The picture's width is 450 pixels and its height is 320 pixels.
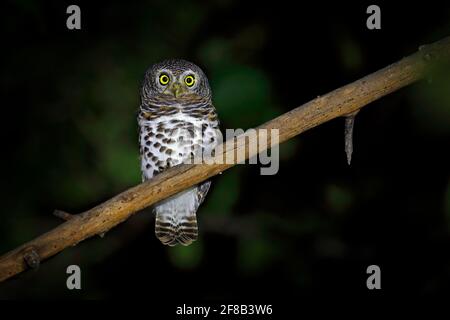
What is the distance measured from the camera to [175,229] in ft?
10.6

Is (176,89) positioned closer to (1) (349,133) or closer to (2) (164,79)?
(2) (164,79)

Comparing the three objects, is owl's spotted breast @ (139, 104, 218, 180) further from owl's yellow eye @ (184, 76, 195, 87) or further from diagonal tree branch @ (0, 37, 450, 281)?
diagonal tree branch @ (0, 37, 450, 281)

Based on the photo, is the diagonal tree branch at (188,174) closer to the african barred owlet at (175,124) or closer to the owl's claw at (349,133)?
the owl's claw at (349,133)

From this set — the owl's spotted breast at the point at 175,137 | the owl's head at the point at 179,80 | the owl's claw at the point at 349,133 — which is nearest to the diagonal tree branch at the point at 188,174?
the owl's claw at the point at 349,133

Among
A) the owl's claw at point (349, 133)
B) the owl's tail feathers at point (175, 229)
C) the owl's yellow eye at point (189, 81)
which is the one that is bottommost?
the owl's tail feathers at point (175, 229)

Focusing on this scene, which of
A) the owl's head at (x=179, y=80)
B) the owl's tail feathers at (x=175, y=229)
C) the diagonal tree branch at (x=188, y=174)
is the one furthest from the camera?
the owl's tail feathers at (x=175, y=229)

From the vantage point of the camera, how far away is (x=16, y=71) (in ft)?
11.7

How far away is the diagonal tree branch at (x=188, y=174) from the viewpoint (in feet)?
7.22

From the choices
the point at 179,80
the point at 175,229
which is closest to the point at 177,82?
the point at 179,80

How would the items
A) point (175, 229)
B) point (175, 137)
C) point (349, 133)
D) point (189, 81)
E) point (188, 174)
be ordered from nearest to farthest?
point (349, 133), point (188, 174), point (175, 137), point (189, 81), point (175, 229)

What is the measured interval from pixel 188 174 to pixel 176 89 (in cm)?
83

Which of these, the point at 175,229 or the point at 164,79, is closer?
the point at 164,79

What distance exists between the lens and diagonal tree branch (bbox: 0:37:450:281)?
2.20 metres

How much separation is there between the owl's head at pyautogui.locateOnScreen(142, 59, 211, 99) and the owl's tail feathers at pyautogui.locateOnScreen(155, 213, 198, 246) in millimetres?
651
